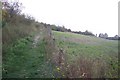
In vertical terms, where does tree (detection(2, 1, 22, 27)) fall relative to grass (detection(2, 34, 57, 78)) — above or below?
above

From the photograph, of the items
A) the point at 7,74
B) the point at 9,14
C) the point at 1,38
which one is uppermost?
the point at 9,14

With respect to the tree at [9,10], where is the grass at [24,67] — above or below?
below

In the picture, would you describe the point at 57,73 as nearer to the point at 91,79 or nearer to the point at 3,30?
the point at 91,79

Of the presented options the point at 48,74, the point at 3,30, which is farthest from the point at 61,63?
the point at 3,30

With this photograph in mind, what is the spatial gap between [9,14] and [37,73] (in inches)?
699

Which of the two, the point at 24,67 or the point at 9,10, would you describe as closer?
the point at 24,67

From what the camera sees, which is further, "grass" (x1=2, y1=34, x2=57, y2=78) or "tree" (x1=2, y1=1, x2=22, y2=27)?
"tree" (x1=2, y1=1, x2=22, y2=27)

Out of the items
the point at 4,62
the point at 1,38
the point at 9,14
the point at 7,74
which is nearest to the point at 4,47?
the point at 1,38

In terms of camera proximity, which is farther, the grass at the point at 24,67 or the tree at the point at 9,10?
the tree at the point at 9,10

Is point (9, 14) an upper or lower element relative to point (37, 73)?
upper

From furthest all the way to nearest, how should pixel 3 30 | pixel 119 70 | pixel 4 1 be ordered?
pixel 4 1
pixel 3 30
pixel 119 70

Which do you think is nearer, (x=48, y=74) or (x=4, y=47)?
(x=48, y=74)

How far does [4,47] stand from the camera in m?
16.4

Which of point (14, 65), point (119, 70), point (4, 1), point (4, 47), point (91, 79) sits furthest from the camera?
point (4, 1)
